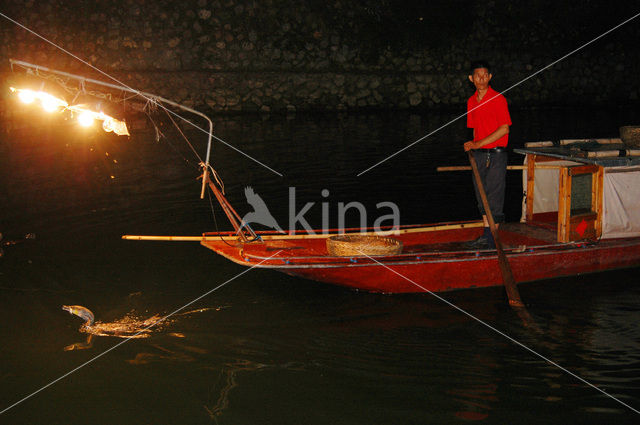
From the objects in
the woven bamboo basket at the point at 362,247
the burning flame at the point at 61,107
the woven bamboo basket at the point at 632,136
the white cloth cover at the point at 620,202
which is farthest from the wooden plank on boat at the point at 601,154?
the burning flame at the point at 61,107

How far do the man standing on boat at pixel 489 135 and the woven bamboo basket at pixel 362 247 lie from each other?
112cm

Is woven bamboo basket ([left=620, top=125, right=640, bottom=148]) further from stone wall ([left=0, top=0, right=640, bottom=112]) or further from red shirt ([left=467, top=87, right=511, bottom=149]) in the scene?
stone wall ([left=0, top=0, right=640, bottom=112])

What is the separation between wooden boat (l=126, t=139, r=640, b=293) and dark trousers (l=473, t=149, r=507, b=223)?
1.51 feet

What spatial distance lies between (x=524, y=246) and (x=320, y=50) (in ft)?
51.7

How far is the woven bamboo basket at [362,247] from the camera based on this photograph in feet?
21.2

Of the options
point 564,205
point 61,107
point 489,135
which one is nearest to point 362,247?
point 489,135

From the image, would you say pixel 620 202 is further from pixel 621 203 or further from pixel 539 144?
pixel 539 144

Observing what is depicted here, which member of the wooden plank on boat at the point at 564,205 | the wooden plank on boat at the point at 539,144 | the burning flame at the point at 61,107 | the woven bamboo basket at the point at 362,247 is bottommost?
the woven bamboo basket at the point at 362,247

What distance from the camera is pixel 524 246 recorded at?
6.73m

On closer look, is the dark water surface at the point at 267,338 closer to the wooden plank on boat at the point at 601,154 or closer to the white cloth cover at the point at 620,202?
the white cloth cover at the point at 620,202

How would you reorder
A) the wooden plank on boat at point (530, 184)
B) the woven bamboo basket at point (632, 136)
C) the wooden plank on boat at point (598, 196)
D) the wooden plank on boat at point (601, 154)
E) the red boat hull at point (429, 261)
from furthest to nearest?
the wooden plank on boat at point (530, 184) < the woven bamboo basket at point (632, 136) < the wooden plank on boat at point (598, 196) < the wooden plank on boat at point (601, 154) < the red boat hull at point (429, 261)

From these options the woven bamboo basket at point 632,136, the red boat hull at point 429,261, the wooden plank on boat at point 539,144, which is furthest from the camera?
the wooden plank on boat at point 539,144

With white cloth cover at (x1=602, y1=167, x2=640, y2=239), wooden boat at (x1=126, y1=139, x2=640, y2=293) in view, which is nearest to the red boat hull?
wooden boat at (x1=126, y1=139, x2=640, y2=293)

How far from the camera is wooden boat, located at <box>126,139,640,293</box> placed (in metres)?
6.38
